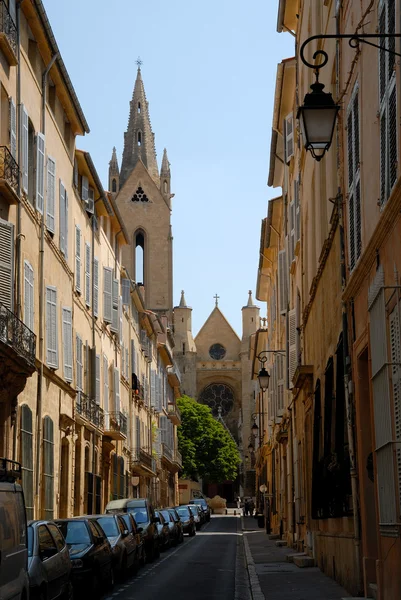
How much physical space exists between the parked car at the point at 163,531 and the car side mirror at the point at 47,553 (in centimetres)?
1903

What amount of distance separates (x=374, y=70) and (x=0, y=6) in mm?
11025

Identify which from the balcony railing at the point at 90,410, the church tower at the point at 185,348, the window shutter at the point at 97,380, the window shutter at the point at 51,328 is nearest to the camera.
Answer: the window shutter at the point at 51,328

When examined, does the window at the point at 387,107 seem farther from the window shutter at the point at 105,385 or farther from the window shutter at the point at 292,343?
the window shutter at the point at 105,385

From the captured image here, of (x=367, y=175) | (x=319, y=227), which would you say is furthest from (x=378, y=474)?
(x=319, y=227)

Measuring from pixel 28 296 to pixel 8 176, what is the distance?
3190 millimetres

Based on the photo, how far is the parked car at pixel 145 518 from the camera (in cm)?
2816

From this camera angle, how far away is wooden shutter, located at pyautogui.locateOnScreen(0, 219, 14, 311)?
2075 centimetres

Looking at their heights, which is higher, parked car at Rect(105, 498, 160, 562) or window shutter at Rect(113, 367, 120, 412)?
window shutter at Rect(113, 367, 120, 412)

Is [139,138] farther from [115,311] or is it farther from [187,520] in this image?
[115,311]

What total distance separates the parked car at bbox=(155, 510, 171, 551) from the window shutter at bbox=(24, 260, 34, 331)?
36.3 feet

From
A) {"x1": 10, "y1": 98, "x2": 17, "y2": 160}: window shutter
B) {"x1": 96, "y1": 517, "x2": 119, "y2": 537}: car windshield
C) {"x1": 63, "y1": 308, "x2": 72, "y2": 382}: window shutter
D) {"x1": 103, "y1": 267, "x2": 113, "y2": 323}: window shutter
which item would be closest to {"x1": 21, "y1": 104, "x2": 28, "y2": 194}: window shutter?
{"x1": 10, "y1": 98, "x2": 17, "y2": 160}: window shutter

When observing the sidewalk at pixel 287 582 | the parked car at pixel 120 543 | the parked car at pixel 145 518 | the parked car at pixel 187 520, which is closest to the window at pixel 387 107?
the sidewalk at pixel 287 582

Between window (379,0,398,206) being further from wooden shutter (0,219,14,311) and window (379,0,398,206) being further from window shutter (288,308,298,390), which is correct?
window shutter (288,308,298,390)

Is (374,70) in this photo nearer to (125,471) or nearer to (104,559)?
(104,559)
